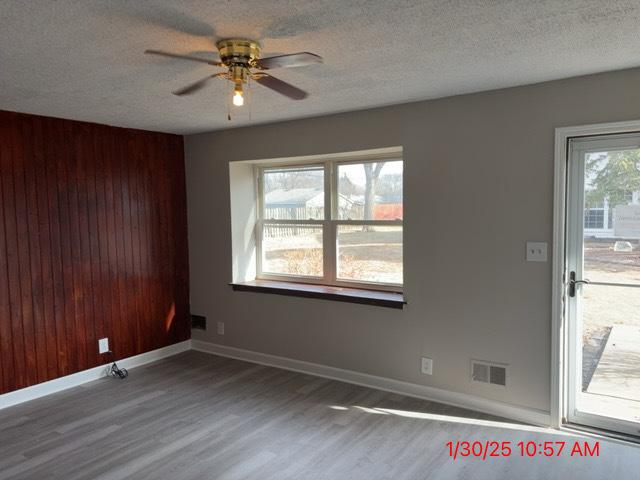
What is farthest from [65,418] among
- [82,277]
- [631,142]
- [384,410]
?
[631,142]

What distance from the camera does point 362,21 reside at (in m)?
1.98

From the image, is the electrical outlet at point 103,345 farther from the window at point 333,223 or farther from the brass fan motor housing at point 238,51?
the brass fan motor housing at point 238,51

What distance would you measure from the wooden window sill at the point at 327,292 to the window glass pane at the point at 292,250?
0.15 metres

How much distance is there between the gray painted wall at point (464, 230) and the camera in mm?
3049

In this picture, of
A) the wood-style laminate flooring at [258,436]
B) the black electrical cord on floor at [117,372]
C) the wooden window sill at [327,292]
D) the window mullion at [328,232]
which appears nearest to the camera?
the wood-style laminate flooring at [258,436]

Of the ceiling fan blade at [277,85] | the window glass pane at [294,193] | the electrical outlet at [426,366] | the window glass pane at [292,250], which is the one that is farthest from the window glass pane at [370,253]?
the ceiling fan blade at [277,85]

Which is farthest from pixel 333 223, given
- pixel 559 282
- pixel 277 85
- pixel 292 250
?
pixel 277 85

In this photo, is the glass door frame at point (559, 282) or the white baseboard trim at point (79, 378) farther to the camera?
the white baseboard trim at point (79, 378)

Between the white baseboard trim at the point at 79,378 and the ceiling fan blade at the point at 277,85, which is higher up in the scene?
the ceiling fan blade at the point at 277,85

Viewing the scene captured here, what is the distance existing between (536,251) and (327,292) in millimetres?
1670

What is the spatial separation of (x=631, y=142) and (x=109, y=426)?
3.70 meters

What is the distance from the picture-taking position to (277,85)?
2330 mm

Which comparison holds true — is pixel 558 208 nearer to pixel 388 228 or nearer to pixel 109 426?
pixel 388 228

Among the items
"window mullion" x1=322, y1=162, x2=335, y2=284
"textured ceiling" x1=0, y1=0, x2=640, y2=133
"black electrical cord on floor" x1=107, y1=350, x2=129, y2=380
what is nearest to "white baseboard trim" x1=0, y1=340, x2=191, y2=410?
"black electrical cord on floor" x1=107, y1=350, x2=129, y2=380
